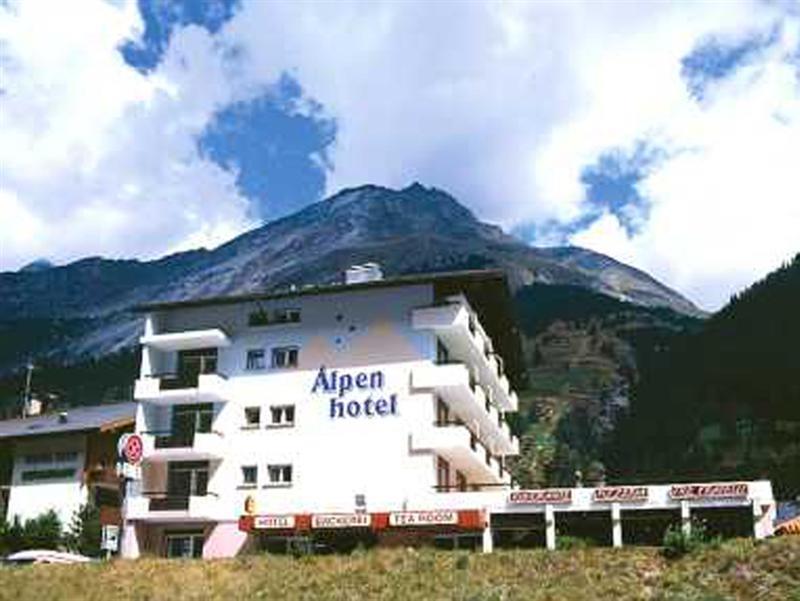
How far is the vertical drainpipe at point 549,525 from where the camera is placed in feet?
173

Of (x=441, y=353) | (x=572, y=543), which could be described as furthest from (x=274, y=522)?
(x=572, y=543)

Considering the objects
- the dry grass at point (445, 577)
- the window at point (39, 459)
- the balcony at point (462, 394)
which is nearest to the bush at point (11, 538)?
the window at point (39, 459)

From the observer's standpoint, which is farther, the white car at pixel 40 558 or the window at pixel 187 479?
the window at pixel 187 479

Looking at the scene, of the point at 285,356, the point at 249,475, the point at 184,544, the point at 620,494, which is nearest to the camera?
the point at 620,494

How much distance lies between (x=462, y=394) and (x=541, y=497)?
11.3 m

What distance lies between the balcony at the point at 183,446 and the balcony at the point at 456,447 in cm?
1157

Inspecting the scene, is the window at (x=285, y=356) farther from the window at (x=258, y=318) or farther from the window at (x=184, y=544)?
the window at (x=184, y=544)

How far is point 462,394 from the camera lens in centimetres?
6462

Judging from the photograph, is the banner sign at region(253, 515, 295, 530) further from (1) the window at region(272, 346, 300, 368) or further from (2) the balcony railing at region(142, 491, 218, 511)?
(1) the window at region(272, 346, 300, 368)

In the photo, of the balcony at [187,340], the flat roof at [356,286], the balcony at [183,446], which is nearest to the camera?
the flat roof at [356,286]

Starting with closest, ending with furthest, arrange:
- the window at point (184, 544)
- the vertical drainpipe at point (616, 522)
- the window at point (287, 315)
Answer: the vertical drainpipe at point (616, 522)
the window at point (184, 544)
the window at point (287, 315)

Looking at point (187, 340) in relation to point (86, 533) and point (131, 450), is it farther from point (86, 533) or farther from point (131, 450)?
point (131, 450)

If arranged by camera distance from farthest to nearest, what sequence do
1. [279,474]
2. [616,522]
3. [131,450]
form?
1. [279,474]
2. [616,522]
3. [131,450]

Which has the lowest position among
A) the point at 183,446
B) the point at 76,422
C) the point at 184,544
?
the point at 184,544
